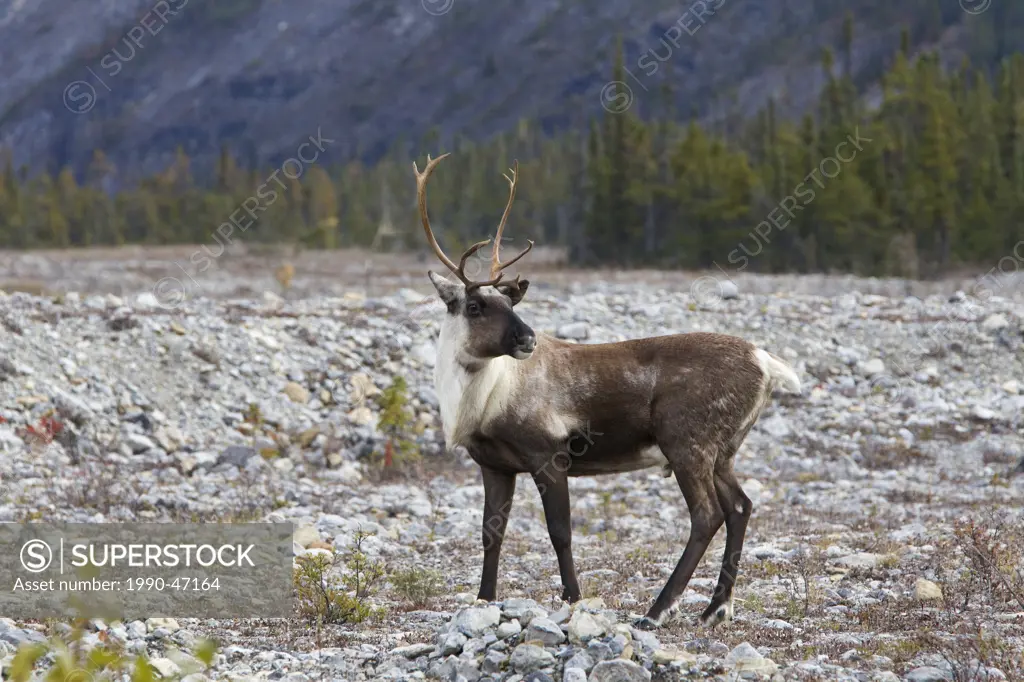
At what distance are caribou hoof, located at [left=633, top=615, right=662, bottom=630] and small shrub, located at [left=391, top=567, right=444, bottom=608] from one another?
158 cm

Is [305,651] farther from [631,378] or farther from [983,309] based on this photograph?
[983,309]

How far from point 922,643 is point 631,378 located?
2401mm

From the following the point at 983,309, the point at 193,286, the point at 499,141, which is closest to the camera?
the point at 983,309

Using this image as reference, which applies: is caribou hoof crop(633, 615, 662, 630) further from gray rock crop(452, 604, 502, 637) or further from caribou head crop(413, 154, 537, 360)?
caribou head crop(413, 154, 537, 360)

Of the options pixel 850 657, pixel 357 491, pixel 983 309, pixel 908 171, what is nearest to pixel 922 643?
pixel 850 657

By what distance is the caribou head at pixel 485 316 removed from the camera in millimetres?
7387

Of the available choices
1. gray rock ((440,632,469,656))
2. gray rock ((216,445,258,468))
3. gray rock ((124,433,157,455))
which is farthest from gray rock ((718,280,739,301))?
gray rock ((440,632,469,656))

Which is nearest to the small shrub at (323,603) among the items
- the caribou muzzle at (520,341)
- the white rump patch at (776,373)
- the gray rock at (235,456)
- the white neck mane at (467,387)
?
the white neck mane at (467,387)

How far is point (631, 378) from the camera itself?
7711mm

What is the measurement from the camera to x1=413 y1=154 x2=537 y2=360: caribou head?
24.2ft

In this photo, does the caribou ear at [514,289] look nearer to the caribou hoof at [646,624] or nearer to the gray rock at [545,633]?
the caribou hoof at [646,624]

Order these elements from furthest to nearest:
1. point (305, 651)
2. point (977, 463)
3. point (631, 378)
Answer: point (977, 463)
point (631, 378)
point (305, 651)

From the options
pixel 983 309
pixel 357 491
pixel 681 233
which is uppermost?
pixel 681 233

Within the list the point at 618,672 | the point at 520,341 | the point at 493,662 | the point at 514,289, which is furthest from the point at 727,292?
the point at 618,672
